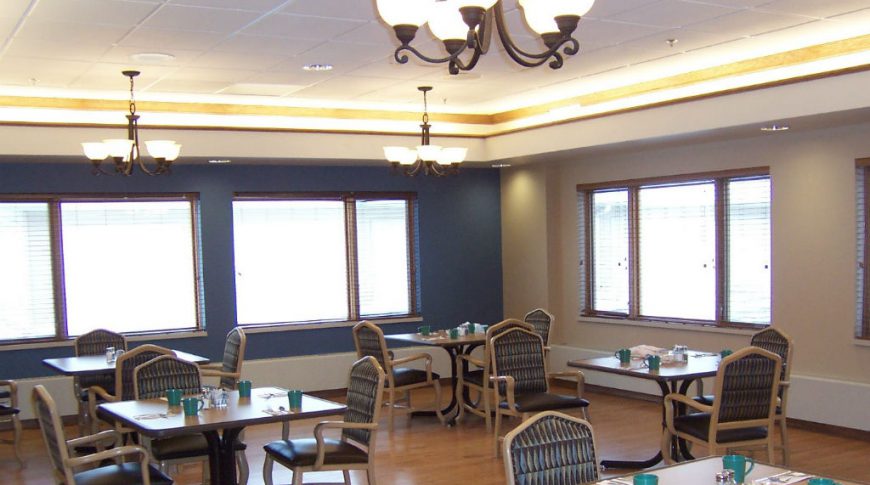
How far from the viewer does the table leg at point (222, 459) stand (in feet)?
16.5

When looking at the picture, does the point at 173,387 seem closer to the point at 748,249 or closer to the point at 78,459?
the point at 78,459

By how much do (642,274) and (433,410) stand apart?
2.59 metres

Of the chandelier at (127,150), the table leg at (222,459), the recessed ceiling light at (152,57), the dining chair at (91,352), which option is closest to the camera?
the table leg at (222,459)

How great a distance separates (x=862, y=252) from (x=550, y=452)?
4710 mm

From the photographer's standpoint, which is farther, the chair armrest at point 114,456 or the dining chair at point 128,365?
the dining chair at point 128,365

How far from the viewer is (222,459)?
16.6 ft

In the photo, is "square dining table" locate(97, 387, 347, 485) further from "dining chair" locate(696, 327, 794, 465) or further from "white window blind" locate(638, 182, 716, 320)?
"white window blind" locate(638, 182, 716, 320)

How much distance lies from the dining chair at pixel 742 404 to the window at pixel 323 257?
4.99 meters

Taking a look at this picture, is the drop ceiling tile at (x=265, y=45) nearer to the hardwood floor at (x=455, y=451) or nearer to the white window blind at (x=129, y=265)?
the hardwood floor at (x=455, y=451)

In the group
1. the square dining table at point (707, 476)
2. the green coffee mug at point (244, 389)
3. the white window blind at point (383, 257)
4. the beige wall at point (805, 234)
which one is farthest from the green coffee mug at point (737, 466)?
the white window blind at point (383, 257)

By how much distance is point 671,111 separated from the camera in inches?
292

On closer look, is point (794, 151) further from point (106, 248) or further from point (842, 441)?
point (106, 248)

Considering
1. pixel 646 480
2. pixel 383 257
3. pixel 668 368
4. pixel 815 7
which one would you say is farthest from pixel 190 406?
pixel 383 257

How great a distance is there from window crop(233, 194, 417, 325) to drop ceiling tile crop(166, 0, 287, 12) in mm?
4535
